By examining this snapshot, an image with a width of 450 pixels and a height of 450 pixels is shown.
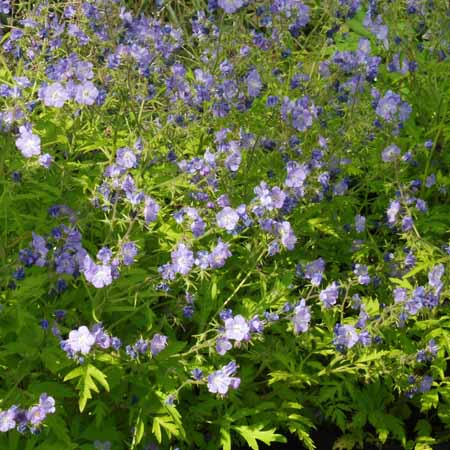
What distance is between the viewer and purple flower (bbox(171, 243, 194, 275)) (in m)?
3.11

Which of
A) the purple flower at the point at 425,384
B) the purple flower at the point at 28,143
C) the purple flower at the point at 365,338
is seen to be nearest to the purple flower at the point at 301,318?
the purple flower at the point at 365,338

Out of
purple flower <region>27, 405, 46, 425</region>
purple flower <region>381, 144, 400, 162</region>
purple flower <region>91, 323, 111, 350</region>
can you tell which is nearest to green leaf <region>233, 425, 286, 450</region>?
purple flower <region>91, 323, 111, 350</region>

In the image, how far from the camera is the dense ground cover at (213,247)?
3164 mm

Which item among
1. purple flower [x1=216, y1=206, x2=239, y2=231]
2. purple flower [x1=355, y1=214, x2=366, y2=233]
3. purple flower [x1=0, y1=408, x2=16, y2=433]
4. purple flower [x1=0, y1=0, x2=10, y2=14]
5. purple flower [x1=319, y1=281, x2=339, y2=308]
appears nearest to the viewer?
purple flower [x1=0, y1=408, x2=16, y2=433]

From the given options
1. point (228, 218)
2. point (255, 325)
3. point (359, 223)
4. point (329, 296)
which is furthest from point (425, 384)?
point (228, 218)

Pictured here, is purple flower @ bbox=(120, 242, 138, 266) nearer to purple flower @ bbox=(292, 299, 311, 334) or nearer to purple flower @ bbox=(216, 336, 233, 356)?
purple flower @ bbox=(216, 336, 233, 356)

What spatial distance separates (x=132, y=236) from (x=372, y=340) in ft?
3.36

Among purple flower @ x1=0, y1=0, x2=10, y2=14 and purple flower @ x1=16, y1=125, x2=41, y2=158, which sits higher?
purple flower @ x1=16, y1=125, x2=41, y2=158

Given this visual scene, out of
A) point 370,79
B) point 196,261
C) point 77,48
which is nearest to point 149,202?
point 196,261

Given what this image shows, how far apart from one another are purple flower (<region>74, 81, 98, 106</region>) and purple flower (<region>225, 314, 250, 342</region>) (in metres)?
0.97

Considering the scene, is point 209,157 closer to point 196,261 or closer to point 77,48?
point 196,261

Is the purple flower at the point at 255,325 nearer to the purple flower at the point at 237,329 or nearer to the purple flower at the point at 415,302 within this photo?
the purple flower at the point at 237,329

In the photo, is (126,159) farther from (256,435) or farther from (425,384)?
(425,384)

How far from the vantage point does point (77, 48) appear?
4.33m
